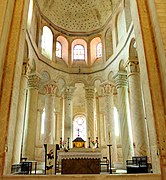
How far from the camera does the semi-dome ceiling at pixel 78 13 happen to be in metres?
16.0

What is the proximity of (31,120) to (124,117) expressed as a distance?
229 inches

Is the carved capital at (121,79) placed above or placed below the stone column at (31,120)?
above

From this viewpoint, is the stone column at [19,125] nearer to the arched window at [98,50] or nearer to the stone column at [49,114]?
the stone column at [49,114]

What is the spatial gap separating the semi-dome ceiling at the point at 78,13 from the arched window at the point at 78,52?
1.48m

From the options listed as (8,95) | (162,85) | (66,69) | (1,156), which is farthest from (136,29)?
(66,69)

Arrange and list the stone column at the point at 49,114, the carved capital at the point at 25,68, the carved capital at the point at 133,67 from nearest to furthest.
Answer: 1. the carved capital at the point at 25,68
2. the carved capital at the point at 133,67
3. the stone column at the point at 49,114

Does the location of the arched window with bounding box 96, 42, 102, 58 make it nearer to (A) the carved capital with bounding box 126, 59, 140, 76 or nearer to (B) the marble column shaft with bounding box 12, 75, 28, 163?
(A) the carved capital with bounding box 126, 59, 140, 76

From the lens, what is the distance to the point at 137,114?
10.9 meters

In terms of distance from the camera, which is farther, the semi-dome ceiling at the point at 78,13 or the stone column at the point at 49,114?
the semi-dome ceiling at the point at 78,13

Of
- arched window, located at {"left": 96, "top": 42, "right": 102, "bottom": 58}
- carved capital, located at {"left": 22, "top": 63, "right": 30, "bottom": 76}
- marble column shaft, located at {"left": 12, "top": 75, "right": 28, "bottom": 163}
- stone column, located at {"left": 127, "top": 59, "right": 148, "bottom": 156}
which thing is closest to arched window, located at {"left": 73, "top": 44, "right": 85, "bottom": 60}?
arched window, located at {"left": 96, "top": 42, "right": 102, "bottom": 58}

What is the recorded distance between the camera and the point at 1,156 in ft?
14.8

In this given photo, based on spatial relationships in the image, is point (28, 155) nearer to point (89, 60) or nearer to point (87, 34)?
point (89, 60)

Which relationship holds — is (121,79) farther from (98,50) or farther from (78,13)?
(78,13)

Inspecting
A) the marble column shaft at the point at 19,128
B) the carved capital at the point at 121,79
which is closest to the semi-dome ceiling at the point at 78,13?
the carved capital at the point at 121,79
